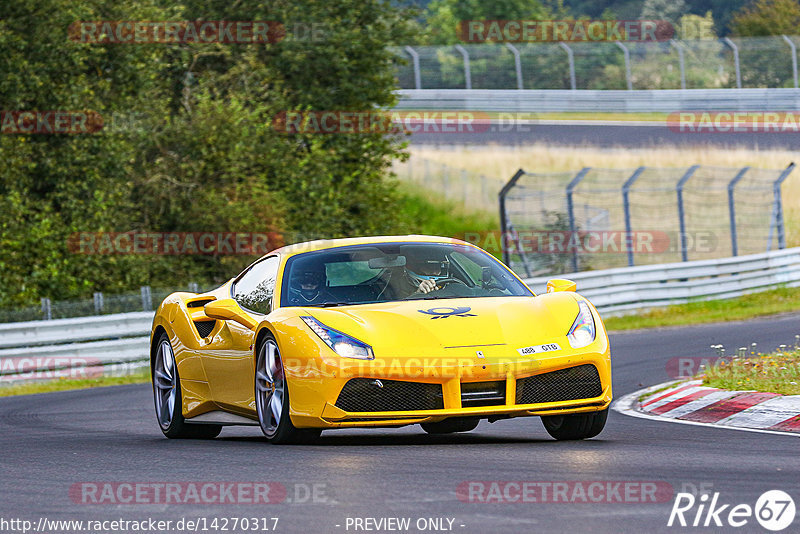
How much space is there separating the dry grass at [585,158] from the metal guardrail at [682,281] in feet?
38.1

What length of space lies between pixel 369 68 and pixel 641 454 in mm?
25285

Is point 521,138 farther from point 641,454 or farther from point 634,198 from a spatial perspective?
point 641,454

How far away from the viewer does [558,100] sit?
42562 mm

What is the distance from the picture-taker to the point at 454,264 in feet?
29.3

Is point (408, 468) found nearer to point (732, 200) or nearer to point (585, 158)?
point (732, 200)

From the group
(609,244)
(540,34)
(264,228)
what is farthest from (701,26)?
(264,228)

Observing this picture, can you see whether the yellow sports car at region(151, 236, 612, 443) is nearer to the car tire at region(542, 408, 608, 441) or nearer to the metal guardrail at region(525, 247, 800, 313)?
the car tire at region(542, 408, 608, 441)

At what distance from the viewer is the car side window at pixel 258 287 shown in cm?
876

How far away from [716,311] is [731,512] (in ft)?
59.1

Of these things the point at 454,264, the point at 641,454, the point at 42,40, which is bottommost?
the point at 641,454

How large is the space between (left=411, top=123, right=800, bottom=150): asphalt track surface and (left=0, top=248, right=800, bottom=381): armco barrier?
1359cm

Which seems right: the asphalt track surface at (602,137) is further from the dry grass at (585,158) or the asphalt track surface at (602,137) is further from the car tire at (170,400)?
the car tire at (170,400)

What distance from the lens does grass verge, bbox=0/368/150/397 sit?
17.3 meters

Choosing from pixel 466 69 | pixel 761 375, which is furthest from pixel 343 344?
pixel 466 69
